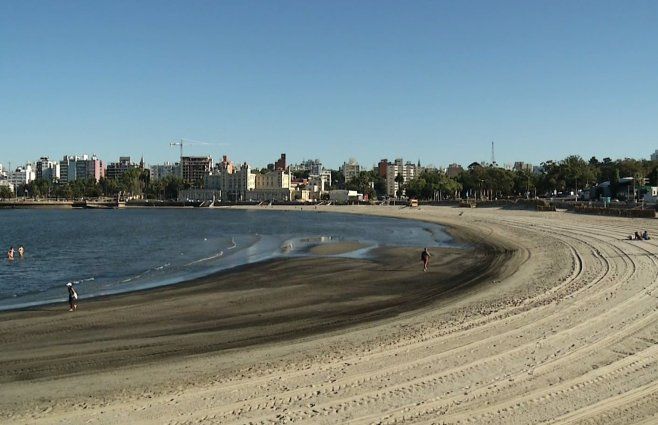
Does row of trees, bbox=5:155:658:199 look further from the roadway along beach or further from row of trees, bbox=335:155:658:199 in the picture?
the roadway along beach

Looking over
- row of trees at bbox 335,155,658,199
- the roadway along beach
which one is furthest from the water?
row of trees at bbox 335,155,658,199

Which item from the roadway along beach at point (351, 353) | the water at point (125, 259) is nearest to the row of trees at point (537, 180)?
the water at point (125, 259)

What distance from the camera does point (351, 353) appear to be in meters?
13.7

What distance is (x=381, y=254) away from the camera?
4138 cm

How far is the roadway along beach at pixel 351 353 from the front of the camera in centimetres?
1018

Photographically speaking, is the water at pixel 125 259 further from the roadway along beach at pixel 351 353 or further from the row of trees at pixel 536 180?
the row of trees at pixel 536 180

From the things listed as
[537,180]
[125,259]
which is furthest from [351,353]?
[537,180]

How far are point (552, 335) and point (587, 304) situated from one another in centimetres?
450

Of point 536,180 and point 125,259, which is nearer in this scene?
point 125,259

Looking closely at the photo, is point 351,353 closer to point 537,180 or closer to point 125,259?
point 125,259

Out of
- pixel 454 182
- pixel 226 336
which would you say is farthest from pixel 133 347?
pixel 454 182

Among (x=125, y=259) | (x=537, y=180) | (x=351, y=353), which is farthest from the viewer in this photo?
(x=537, y=180)

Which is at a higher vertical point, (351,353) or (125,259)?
(351,353)

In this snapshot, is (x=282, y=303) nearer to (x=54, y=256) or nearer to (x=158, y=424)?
(x=158, y=424)
